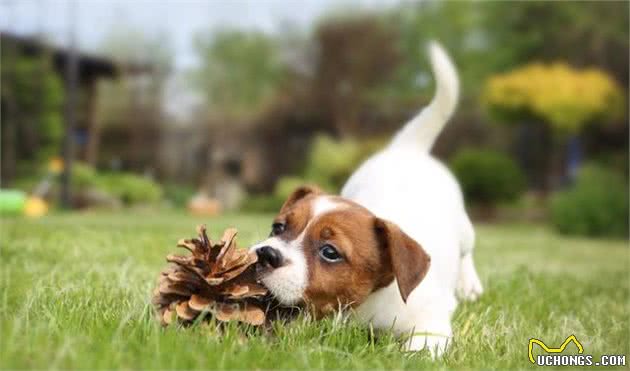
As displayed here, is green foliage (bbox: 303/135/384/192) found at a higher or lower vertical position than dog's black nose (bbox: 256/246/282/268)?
higher

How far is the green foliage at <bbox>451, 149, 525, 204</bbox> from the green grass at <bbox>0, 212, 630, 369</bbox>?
344 inches

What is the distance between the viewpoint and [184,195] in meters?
16.3

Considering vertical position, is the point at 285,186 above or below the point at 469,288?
above

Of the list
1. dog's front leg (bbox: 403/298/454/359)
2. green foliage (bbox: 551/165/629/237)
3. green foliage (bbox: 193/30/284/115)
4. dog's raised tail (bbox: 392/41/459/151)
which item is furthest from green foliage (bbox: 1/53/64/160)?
dog's front leg (bbox: 403/298/454/359)

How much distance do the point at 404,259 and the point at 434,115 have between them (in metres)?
1.62

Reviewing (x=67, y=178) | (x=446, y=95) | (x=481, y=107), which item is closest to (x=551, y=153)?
(x=481, y=107)

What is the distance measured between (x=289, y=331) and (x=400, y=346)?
1.41 feet

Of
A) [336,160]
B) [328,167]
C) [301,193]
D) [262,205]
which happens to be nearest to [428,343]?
[301,193]

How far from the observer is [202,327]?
89.5 inches

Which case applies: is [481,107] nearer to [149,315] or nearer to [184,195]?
[184,195]

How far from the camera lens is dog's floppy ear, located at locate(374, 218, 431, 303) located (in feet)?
8.02

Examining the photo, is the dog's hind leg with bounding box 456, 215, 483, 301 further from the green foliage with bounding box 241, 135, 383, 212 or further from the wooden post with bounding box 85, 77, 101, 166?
the wooden post with bounding box 85, 77, 101, 166

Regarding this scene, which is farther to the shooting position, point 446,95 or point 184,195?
point 184,195

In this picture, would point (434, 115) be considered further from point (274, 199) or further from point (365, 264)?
point (274, 199)
